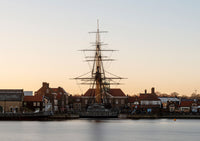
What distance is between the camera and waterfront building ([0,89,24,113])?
457 ft

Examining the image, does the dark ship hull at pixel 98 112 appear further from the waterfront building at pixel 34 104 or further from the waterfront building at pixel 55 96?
the waterfront building at pixel 55 96

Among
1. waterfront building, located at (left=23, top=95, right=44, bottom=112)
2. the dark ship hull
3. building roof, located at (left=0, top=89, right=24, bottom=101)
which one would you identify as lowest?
the dark ship hull

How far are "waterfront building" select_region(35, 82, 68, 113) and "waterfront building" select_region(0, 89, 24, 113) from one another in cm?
2062

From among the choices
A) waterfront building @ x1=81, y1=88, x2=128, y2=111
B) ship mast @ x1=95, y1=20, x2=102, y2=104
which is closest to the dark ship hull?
ship mast @ x1=95, y1=20, x2=102, y2=104

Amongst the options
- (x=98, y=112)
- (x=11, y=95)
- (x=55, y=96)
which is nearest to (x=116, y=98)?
(x=55, y=96)

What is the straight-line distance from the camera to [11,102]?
140 meters

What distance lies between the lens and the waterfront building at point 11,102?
139 metres

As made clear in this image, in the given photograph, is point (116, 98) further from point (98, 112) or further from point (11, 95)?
point (11, 95)

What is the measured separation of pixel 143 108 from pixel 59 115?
30642mm

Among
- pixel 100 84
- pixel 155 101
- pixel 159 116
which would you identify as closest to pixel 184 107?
pixel 155 101

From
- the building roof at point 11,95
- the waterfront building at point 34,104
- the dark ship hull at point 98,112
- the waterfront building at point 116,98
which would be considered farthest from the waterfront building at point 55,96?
the dark ship hull at point 98,112

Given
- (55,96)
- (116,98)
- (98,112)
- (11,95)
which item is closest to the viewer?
(98,112)

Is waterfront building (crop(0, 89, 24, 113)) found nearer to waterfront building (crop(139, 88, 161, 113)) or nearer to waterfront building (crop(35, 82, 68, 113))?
waterfront building (crop(35, 82, 68, 113))

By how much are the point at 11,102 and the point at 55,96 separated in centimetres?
3189
